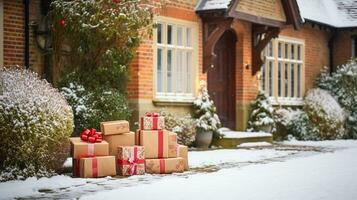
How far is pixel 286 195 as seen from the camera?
7.37m

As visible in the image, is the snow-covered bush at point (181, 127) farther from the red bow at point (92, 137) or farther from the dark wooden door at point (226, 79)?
the red bow at point (92, 137)

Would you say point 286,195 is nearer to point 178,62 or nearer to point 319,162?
point 319,162

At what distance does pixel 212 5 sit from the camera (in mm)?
14953

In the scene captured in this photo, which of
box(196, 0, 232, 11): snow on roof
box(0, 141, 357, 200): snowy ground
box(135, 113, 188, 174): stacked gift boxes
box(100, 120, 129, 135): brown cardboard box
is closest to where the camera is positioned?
box(0, 141, 357, 200): snowy ground

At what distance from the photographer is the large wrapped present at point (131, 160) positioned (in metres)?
9.51

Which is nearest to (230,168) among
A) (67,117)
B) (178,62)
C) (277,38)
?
(67,117)

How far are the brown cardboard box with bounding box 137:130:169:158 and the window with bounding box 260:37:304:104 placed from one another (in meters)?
8.41

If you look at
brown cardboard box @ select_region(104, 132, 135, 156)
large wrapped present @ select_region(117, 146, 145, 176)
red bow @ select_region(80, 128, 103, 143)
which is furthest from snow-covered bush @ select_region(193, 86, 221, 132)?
red bow @ select_region(80, 128, 103, 143)

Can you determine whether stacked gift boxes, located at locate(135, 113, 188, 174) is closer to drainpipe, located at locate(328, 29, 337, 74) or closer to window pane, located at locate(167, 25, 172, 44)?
window pane, located at locate(167, 25, 172, 44)

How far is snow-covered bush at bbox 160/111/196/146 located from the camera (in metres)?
13.6

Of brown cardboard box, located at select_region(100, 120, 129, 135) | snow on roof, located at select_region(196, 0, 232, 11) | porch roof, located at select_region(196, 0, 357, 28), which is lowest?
brown cardboard box, located at select_region(100, 120, 129, 135)

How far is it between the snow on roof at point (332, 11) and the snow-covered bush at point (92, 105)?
9.58 meters

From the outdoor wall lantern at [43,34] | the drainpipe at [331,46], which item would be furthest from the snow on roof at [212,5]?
the drainpipe at [331,46]

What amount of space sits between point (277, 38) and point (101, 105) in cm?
817
